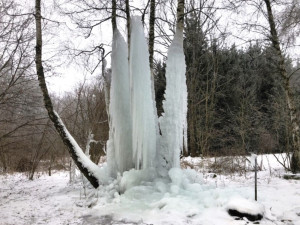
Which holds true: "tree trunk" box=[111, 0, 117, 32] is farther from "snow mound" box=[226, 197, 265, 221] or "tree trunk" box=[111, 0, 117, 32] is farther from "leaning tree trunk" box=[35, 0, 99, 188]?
"snow mound" box=[226, 197, 265, 221]

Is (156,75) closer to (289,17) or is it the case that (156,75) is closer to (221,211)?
(289,17)

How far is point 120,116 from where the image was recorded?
588 centimetres

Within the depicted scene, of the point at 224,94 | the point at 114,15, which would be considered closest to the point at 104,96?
the point at 114,15

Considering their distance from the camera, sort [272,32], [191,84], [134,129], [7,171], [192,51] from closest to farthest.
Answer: [134,129] < [272,32] < [7,171] < [191,84] < [192,51]

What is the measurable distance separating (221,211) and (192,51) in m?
12.9

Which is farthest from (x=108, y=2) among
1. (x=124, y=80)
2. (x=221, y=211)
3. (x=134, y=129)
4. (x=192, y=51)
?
(x=192, y=51)

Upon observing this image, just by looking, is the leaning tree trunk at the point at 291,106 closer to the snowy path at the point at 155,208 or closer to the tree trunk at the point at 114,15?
the snowy path at the point at 155,208

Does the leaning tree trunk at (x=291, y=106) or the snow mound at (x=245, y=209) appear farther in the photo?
the leaning tree trunk at (x=291, y=106)

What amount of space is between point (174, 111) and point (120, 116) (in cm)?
117

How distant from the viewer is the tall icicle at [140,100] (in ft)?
17.6

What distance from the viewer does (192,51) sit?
1581 centimetres

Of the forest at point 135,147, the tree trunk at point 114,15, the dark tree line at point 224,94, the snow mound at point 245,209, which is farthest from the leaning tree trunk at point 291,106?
the dark tree line at point 224,94

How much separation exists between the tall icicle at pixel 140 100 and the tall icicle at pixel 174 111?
351 millimetres

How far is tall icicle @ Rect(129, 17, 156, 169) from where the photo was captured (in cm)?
538
